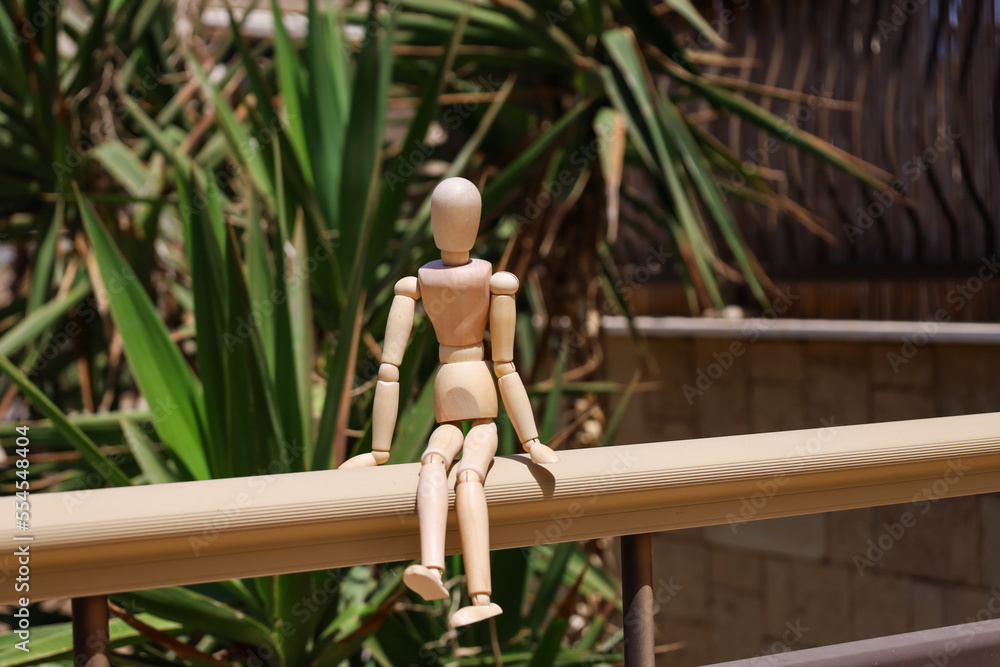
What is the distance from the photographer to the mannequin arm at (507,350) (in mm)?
707

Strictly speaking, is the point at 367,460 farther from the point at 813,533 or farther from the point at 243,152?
the point at 813,533

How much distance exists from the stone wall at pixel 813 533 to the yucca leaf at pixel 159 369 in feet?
7.66

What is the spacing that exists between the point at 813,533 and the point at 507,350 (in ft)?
9.50

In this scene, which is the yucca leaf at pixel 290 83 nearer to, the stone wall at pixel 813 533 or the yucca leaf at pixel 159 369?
the yucca leaf at pixel 159 369

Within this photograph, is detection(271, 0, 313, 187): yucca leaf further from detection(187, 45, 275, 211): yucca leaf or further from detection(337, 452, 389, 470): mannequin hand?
detection(337, 452, 389, 470): mannequin hand

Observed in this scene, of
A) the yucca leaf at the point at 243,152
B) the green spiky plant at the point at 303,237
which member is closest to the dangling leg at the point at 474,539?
the green spiky plant at the point at 303,237

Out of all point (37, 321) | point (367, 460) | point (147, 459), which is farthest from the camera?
point (37, 321)

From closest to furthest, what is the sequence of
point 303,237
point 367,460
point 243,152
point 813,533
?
1. point 367,460
2. point 303,237
3. point 243,152
4. point 813,533

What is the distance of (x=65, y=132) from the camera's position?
7.65ft

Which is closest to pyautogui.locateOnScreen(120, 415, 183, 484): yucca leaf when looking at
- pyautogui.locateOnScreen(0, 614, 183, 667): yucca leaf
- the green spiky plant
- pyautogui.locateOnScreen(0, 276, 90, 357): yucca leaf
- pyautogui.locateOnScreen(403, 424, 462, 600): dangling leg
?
the green spiky plant

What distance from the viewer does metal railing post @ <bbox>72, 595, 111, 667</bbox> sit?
60 cm

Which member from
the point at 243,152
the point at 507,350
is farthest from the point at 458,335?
the point at 243,152

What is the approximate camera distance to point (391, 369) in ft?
2.36

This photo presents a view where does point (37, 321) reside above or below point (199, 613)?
above
